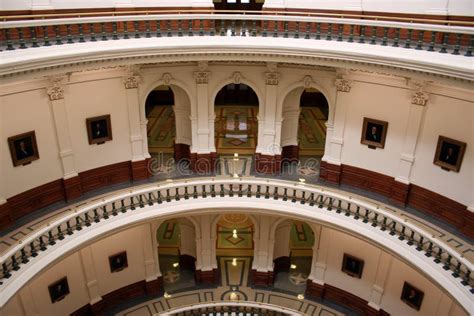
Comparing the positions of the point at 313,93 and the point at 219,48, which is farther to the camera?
the point at 313,93

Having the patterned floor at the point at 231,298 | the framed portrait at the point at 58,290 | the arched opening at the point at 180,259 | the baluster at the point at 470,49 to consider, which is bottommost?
the patterned floor at the point at 231,298

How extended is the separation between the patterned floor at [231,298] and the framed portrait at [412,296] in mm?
2219

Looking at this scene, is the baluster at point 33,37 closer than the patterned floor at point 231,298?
Yes

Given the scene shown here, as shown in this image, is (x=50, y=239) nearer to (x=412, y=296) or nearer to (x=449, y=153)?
(x=412, y=296)

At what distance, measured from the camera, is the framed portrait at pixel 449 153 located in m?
9.80

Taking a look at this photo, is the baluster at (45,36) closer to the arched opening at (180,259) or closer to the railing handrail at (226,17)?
the railing handrail at (226,17)

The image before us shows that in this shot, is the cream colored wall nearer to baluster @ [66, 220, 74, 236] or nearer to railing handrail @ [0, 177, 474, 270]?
railing handrail @ [0, 177, 474, 270]

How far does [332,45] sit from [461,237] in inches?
215

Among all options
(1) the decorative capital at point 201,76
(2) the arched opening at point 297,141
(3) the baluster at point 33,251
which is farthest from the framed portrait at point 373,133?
(3) the baluster at point 33,251

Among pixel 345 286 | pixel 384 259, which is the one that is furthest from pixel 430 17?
pixel 345 286

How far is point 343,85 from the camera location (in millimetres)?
11516

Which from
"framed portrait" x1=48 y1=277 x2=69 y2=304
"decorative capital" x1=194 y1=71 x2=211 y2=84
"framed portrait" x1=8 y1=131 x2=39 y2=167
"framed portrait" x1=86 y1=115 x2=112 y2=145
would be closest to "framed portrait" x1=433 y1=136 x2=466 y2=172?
"decorative capital" x1=194 y1=71 x2=211 y2=84

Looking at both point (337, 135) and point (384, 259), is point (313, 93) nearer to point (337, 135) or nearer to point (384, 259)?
point (337, 135)

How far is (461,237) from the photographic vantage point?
1005 cm
